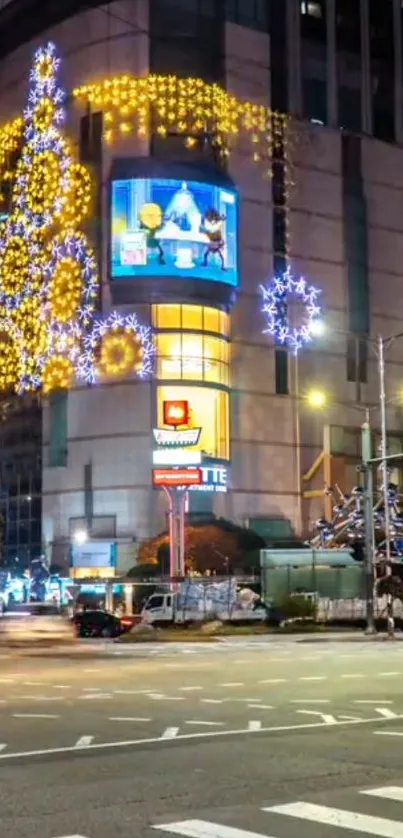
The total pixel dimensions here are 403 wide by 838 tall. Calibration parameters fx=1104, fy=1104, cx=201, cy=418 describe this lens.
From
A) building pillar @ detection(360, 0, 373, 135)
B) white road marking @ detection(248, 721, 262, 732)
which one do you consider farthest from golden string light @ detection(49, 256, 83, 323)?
white road marking @ detection(248, 721, 262, 732)

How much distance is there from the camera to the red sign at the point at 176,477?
62.2m

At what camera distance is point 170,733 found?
48.8 ft

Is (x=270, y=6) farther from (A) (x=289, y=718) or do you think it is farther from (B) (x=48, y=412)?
(A) (x=289, y=718)

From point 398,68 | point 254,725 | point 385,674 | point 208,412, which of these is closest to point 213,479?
point 208,412

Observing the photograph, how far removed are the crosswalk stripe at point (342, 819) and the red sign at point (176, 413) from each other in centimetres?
5859

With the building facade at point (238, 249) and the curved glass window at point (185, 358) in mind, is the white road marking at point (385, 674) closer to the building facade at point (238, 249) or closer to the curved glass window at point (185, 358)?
the building facade at point (238, 249)

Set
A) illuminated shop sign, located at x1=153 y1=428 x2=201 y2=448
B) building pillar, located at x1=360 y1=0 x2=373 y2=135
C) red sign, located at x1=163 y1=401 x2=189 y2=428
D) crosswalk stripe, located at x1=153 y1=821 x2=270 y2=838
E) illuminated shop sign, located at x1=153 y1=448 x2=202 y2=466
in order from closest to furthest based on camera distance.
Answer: crosswalk stripe, located at x1=153 y1=821 x2=270 y2=838, red sign, located at x1=163 y1=401 x2=189 y2=428, illuminated shop sign, located at x1=153 y1=428 x2=201 y2=448, illuminated shop sign, located at x1=153 y1=448 x2=202 y2=466, building pillar, located at x1=360 y1=0 x2=373 y2=135

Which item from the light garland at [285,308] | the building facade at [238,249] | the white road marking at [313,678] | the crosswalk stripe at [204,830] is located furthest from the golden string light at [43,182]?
the crosswalk stripe at [204,830]

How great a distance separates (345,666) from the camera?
89.6ft

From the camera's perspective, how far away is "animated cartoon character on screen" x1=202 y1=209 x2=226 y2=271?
74.7m

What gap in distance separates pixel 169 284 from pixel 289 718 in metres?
59.2

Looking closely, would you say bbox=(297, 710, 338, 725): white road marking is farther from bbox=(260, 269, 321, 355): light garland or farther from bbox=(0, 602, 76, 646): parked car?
bbox=(260, 269, 321, 355): light garland

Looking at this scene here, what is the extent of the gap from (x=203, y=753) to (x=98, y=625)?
35319mm

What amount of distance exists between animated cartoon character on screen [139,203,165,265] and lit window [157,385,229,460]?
8.81 meters
